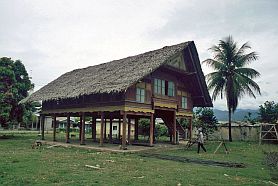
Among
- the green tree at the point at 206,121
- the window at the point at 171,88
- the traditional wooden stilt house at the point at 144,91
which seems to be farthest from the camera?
the green tree at the point at 206,121

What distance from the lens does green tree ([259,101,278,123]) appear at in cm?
2953

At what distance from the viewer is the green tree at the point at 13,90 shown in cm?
2728

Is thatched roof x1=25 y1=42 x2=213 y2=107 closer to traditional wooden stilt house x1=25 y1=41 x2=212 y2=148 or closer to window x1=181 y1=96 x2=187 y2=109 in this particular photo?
traditional wooden stilt house x1=25 y1=41 x2=212 y2=148

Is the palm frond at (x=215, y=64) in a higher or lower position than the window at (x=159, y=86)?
higher

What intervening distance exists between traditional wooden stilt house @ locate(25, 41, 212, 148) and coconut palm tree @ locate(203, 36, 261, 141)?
398cm

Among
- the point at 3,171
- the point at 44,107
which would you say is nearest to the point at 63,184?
the point at 3,171

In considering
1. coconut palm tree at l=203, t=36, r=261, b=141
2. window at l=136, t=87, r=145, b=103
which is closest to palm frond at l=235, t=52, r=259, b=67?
coconut palm tree at l=203, t=36, r=261, b=141

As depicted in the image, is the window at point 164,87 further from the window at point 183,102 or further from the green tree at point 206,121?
the green tree at point 206,121

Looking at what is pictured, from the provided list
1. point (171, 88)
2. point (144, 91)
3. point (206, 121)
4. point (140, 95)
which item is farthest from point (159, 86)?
point (206, 121)

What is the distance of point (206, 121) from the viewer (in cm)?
3109

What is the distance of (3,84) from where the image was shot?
2825cm

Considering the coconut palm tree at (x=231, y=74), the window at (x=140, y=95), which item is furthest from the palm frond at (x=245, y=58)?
the window at (x=140, y=95)

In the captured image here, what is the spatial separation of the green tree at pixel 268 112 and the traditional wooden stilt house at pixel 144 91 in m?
8.19

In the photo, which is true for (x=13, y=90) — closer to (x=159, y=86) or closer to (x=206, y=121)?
(x=159, y=86)
